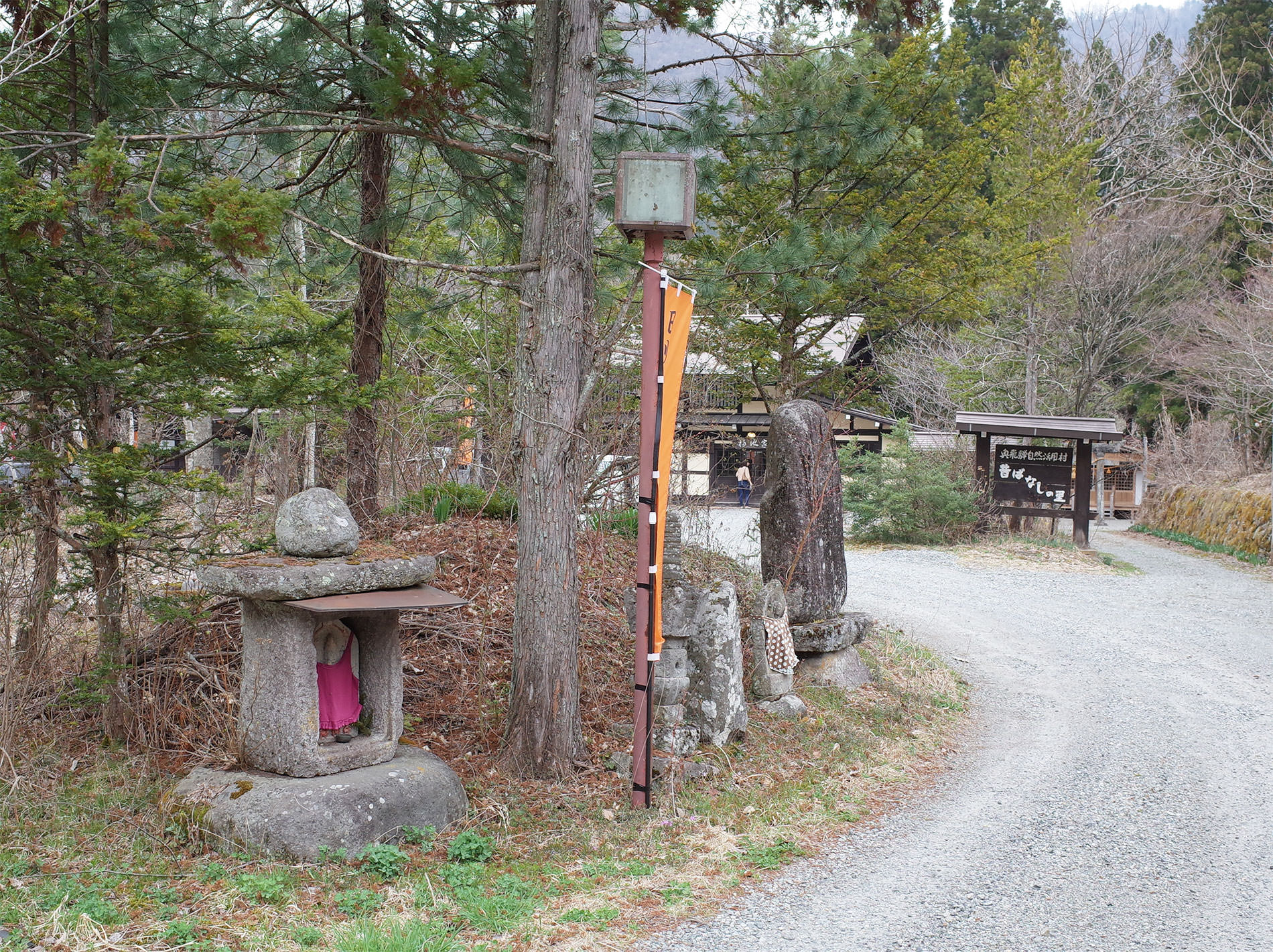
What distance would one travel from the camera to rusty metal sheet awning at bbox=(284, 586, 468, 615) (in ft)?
14.3

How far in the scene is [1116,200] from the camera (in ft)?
80.5

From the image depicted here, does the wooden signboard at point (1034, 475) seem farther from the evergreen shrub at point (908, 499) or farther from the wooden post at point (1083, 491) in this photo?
the evergreen shrub at point (908, 499)

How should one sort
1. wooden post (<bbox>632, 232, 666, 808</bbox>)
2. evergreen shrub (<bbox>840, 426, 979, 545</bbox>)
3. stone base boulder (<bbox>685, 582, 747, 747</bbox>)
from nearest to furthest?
wooden post (<bbox>632, 232, 666, 808</bbox>), stone base boulder (<bbox>685, 582, 747, 747</bbox>), evergreen shrub (<bbox>840, 426, 979, 545</bbox>)

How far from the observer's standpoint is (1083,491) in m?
16.9

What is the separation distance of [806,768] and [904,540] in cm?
1228

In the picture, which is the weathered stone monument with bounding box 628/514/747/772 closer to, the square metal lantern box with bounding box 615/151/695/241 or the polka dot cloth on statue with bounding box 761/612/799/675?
the polka dot cloth on statue with bounding box 761/612/799/675

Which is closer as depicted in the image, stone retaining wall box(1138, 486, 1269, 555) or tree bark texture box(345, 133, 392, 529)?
tree bark texture box(345, 133, 392, 529)

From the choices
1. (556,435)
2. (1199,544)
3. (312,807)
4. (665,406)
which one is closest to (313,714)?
(312,807)

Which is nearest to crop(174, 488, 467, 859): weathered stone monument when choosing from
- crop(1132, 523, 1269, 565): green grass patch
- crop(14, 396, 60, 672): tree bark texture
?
crop(14, 396, 60, 672): tree bark texture

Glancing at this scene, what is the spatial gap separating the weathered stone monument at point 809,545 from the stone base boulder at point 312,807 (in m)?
3.79

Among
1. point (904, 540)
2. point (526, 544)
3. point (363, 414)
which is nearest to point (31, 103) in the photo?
point (363, 414)

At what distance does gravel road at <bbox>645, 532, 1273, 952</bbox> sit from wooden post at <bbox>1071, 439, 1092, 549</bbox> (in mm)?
6148

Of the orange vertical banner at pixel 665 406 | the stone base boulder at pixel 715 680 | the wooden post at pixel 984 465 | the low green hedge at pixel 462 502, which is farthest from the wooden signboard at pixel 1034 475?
the orange vertical banner at pixel 665 406

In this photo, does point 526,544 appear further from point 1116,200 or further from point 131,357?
point 1116,200
